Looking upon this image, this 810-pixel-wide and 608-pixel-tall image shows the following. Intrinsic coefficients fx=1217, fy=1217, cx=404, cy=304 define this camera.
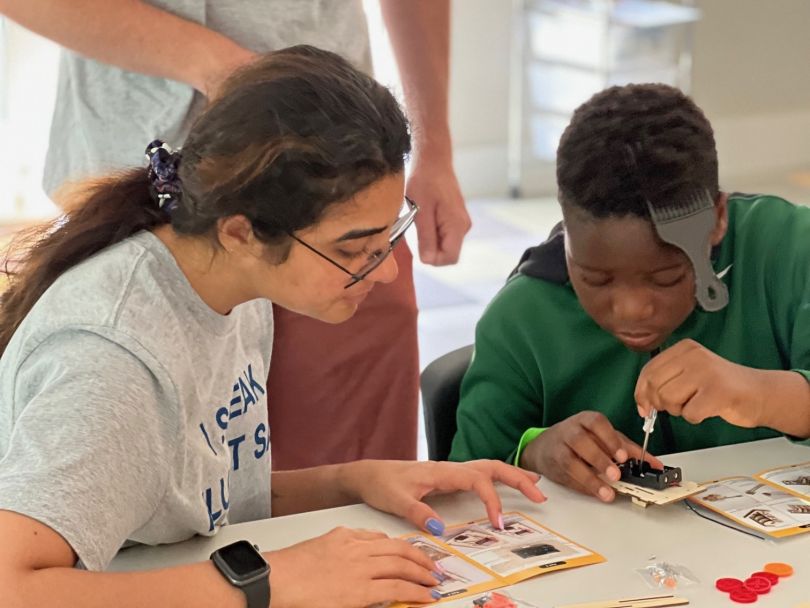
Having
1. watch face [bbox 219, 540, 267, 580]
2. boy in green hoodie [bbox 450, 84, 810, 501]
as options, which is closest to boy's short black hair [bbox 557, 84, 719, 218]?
boy in green hoodie [bbox 450, 84, 810, 501]

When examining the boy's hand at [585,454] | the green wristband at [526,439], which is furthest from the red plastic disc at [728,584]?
the green wristband at [526,439]

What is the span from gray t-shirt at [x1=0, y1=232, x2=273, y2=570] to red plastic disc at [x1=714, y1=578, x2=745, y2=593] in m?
0.57

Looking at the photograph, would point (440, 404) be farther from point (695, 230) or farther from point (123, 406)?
point (123, 406)

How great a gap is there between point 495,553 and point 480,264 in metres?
3.62

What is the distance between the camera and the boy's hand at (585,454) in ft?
5.08

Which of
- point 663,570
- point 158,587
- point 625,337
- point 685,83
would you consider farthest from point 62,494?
point 685,83

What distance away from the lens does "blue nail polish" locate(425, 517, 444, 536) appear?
4.68 feet

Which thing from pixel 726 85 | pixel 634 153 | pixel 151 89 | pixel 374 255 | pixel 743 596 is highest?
pixel 726 85

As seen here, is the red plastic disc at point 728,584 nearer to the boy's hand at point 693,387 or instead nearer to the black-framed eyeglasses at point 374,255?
the boy's hand at point 693,387

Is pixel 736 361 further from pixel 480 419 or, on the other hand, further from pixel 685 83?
pixel 685 83

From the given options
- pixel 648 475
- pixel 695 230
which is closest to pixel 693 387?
pixel 648 475

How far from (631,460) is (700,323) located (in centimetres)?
35

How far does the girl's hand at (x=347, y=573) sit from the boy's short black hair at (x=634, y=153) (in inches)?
23.1

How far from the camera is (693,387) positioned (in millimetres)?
1536
